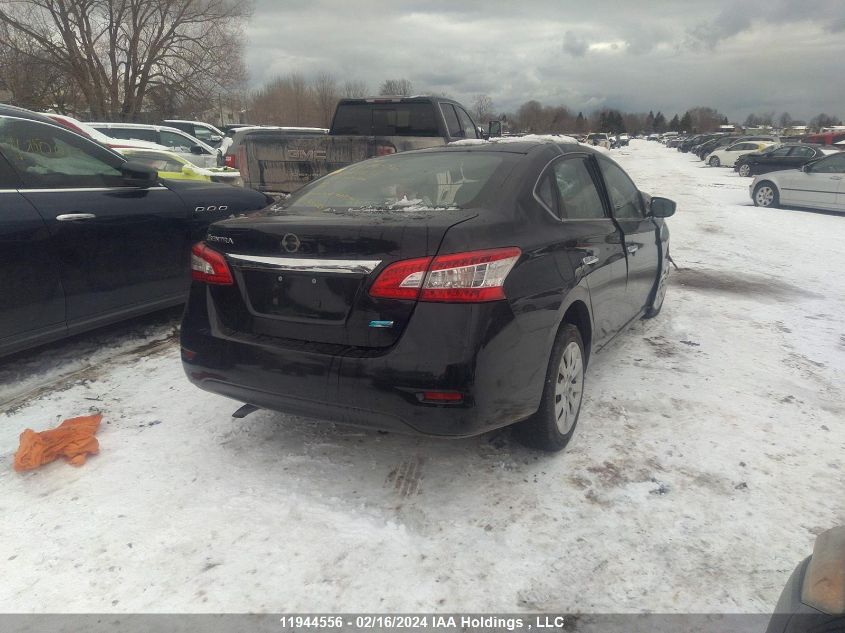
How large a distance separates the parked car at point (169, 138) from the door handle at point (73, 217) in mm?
13935

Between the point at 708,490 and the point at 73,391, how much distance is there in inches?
149

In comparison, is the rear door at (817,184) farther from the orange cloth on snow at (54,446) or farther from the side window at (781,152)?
the orange cloth on snow at (54,446)

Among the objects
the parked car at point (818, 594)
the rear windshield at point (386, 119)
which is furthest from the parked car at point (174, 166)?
the parked car at point (818, 594)

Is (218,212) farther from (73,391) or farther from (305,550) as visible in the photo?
(305,550)

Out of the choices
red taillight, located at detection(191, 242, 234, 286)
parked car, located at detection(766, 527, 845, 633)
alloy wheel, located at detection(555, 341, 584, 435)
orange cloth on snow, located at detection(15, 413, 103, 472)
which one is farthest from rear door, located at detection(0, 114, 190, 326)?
parked car, located at detection(766, 527, 845, 633)

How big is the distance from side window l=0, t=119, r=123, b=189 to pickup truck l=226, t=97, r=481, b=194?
3.84 m

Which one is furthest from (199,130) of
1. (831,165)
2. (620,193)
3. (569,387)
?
(569,387)

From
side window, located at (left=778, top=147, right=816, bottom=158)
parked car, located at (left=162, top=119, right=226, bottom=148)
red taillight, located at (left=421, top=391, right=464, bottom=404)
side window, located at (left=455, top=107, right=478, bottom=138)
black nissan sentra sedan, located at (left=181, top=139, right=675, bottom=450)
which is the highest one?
parked car, located at (left=162, top=119, right=226, bottom=148)

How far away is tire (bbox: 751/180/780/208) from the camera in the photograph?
15.0 m

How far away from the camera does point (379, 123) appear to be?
376 inches

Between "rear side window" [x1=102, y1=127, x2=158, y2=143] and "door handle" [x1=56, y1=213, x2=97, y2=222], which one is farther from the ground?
"rear side window" [x1=102, y1=127, x2=158, y2=143]

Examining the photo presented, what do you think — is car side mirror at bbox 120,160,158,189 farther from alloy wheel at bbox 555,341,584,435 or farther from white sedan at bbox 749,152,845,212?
white sedan at bbox 749,152,845,212

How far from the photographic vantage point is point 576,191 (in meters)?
3.52

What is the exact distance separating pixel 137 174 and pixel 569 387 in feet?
11.4
